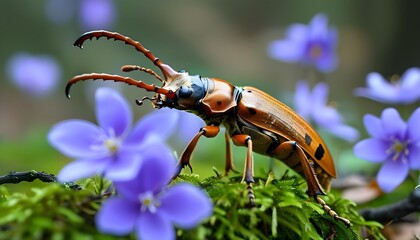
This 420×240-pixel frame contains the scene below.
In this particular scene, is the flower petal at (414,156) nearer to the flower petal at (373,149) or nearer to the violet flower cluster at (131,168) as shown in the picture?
the flower petal at (373,149)

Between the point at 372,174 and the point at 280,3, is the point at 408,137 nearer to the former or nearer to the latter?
the point at 372,174

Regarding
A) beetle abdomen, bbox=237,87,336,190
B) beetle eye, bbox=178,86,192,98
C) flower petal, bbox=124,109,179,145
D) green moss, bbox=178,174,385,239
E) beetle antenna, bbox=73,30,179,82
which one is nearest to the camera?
flower petal, bbox=124,109,179,145

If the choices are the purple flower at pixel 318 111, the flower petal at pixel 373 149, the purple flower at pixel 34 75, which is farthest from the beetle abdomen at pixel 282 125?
the purple flower at pixel 34 75

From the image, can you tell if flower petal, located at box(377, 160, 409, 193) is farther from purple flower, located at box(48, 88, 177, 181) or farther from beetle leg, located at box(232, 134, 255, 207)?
purple flower, located at box(48, 88, 177, 181)

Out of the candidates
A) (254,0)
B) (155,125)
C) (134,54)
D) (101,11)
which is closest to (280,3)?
(254,0)

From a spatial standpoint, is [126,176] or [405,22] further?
[405,22]

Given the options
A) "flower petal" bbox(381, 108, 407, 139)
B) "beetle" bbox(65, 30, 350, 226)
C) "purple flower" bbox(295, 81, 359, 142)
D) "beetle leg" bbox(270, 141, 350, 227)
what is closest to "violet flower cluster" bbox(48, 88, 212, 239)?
"beetle" bbox(65, 30, 350, 226)
